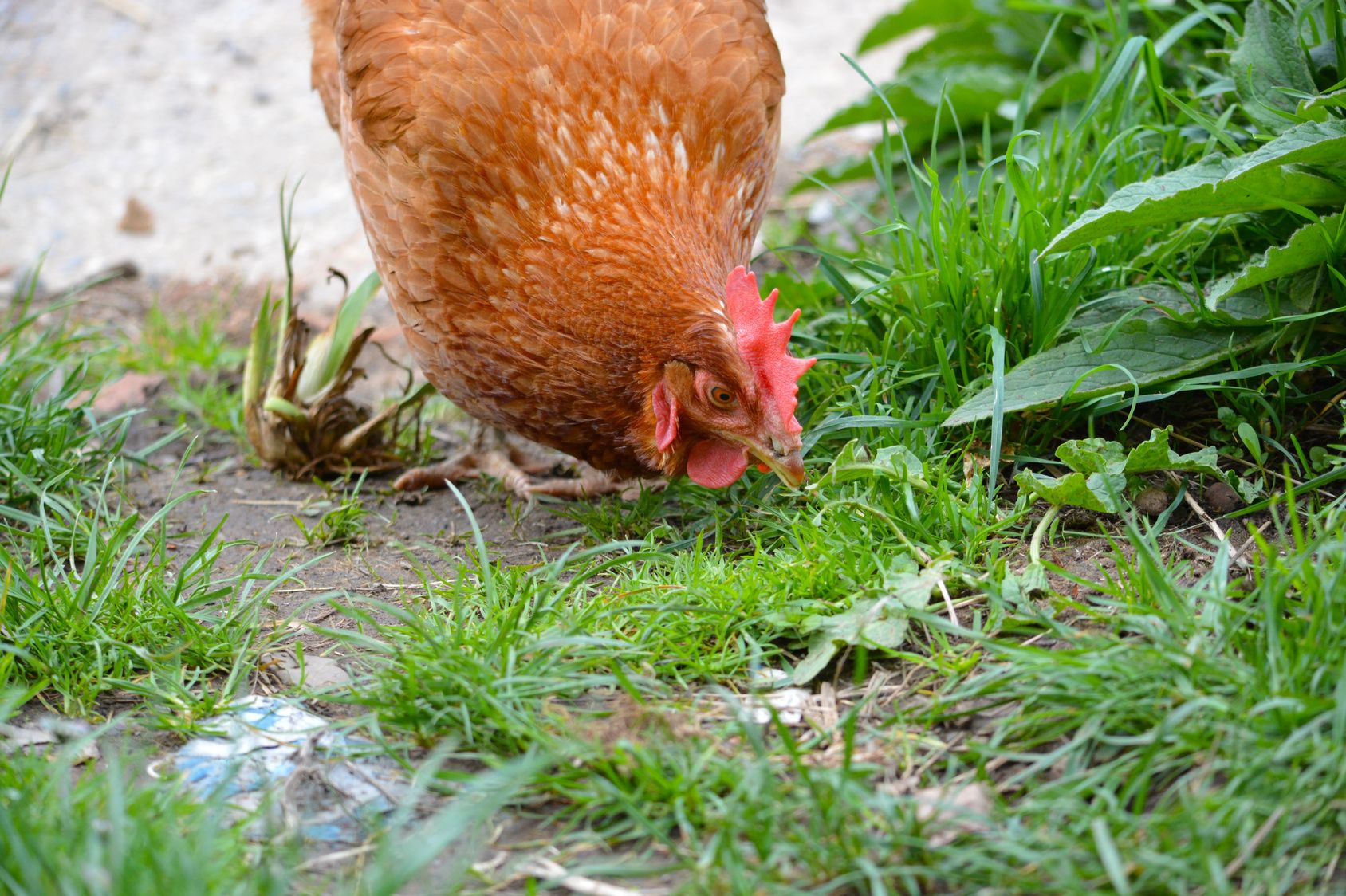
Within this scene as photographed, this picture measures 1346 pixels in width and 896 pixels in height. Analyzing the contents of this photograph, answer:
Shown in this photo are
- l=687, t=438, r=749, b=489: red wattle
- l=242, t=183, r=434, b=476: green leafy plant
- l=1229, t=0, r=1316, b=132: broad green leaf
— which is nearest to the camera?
l=687, t=438, r=749, b=489: red wattle

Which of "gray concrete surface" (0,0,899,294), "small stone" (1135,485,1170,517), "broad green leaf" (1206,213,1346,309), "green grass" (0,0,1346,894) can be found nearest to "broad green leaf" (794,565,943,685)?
"green grass" (0,0,1346,894)

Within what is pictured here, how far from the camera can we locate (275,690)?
2498 millimetres

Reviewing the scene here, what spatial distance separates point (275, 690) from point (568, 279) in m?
1.18

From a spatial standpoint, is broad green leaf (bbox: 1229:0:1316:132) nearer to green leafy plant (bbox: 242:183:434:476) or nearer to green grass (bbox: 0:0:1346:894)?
green grass (bbox: 0:0:1346:894)

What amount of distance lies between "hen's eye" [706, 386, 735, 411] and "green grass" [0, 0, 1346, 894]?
1.02 ft

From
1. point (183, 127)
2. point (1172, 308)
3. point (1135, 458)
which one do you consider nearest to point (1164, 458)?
point (1135, 458)

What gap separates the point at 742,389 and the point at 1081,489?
822 millimetres

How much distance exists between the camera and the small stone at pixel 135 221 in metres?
5.62

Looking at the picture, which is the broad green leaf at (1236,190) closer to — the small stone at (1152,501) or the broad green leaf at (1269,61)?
the broad green leaf at (1269,61)

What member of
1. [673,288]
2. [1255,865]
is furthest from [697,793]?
[673,288]

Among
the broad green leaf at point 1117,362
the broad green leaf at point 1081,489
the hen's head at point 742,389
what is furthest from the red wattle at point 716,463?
the broad green leaf at point 1081,489

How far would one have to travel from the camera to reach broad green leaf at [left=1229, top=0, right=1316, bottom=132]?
3000mm

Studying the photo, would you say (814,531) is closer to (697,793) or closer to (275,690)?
(697,793)

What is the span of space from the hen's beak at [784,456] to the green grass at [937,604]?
118 millimetres
